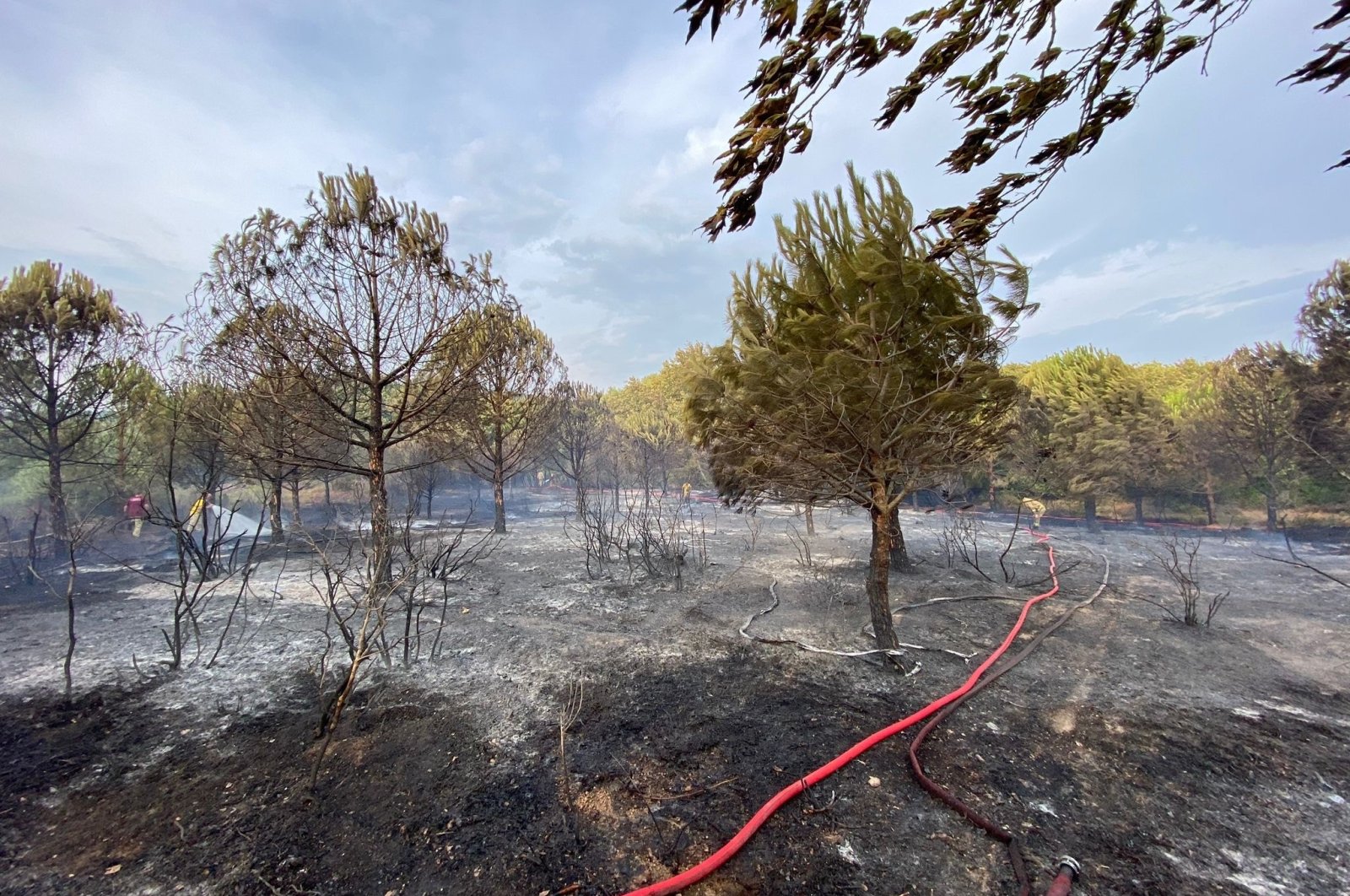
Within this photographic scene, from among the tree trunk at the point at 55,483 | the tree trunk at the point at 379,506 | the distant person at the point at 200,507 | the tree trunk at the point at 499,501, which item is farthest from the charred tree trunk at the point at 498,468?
the tree trunk at the point at 55,483

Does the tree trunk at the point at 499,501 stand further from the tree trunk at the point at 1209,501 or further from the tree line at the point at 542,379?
the tree trunk at the point at 1209,501

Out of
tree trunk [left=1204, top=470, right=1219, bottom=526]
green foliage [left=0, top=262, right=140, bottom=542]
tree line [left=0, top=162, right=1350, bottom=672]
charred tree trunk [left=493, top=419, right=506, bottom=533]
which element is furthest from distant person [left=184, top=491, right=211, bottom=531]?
tree trunk [left=1204, top=470, right=1219, bottom=526]

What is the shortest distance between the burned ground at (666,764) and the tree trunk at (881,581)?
1.18 feet

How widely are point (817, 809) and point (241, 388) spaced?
30.2 ft

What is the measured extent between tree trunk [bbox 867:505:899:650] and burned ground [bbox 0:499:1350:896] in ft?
1.18

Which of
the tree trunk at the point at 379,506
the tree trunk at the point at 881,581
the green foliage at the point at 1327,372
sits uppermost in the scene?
the green foliage at the point at 1327,372

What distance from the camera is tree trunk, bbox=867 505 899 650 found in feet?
16.1

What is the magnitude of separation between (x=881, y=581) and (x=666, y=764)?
2895 millimetres

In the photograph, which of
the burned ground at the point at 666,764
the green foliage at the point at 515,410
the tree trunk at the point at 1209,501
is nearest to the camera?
the burned ground at the point at 666,764

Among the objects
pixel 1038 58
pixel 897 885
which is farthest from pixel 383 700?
pixel 1038 58

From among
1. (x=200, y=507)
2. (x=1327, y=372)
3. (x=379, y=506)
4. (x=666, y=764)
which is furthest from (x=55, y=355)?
(x=1327, y=372)

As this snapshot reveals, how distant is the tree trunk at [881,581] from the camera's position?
4895mm

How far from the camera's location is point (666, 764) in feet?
10.3

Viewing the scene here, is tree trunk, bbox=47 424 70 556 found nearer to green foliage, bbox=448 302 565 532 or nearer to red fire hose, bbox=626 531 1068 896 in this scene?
green foliage, bbox=448 302 565 532
